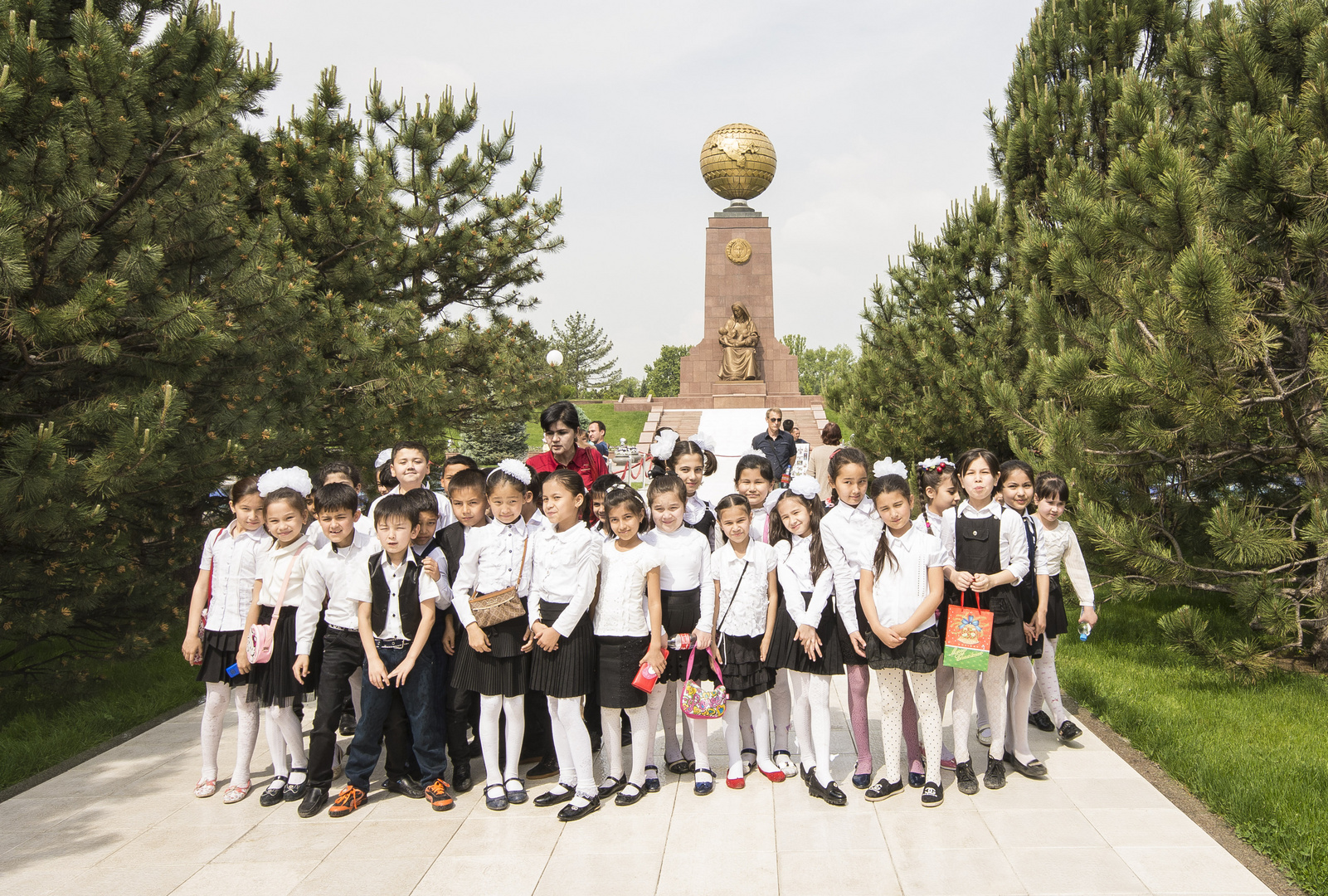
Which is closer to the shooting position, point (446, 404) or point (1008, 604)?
point (1008, 604)

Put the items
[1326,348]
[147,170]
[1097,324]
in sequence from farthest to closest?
[1097,324] → [147,170] → [1326,348]

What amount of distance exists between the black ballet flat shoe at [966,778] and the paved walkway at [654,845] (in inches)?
1.6

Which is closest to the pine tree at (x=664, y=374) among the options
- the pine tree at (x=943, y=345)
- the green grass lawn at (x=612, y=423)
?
the green grass lawn at (x=612, y=423)

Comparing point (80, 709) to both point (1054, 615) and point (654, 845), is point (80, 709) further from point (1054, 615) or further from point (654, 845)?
point (1054, 615)

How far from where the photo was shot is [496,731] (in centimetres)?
388

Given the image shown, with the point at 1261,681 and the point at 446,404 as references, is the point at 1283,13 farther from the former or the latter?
the point at 446,404

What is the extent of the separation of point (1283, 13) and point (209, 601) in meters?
6.82

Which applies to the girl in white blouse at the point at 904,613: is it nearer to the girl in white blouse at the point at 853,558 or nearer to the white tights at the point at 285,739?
the girl in white blouse at the point at 853,558

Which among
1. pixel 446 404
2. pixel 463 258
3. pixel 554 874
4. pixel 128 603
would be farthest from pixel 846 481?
pixel 463 258

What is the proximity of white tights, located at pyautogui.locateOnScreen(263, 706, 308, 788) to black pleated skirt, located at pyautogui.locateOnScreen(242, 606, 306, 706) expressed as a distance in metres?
0.06

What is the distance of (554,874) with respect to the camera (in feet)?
10.5

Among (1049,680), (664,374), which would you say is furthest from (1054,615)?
(664,374)

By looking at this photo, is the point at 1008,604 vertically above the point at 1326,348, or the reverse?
the point at 1326,348

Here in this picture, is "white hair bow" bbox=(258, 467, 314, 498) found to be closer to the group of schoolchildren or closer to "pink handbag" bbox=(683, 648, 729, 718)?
the group of schoolchildren
